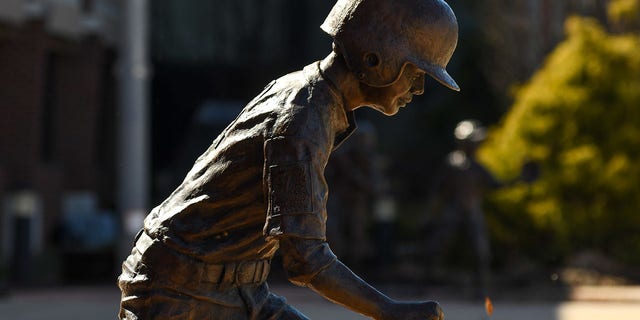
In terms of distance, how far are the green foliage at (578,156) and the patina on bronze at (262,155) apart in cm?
1472

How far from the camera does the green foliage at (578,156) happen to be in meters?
18.1

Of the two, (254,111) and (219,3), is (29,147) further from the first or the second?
(254,111)

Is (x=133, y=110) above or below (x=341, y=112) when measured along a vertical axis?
above

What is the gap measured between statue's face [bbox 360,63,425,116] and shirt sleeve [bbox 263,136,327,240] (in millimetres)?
358

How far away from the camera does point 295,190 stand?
3.30 m

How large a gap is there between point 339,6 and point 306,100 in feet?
1.14

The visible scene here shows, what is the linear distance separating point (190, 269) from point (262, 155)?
0.41 metres

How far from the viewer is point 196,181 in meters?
3.63

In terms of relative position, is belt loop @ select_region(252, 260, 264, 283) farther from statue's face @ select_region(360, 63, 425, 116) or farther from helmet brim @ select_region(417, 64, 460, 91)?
helmet brim @ select_region(417, 64, 460, 91)

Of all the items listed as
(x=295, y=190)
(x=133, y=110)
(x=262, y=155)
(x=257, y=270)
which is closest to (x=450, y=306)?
(x=133, y=110)

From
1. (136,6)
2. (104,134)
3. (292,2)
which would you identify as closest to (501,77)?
(292,2)

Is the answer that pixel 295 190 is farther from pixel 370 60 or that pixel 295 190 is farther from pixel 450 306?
pixel 450 306

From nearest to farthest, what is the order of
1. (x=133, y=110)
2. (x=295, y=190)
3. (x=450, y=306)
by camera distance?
(x=295, y=190) < (x=450, y=306) < (x=133, y=110)

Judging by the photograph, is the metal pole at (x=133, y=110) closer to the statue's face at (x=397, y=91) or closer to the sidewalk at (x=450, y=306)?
the sidewalk at (x=450, y=306)
